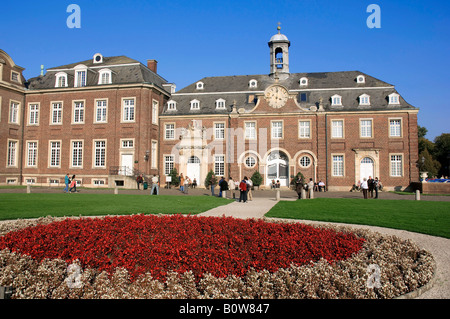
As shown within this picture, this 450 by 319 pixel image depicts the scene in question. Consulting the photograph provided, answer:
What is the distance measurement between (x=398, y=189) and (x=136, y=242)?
3161cm

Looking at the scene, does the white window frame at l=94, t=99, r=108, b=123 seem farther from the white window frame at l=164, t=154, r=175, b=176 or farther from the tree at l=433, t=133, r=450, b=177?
the tree at l=433, t=133, r=450, b=177

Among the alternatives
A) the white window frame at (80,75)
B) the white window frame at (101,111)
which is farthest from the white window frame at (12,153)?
the white window frame at (101,111)

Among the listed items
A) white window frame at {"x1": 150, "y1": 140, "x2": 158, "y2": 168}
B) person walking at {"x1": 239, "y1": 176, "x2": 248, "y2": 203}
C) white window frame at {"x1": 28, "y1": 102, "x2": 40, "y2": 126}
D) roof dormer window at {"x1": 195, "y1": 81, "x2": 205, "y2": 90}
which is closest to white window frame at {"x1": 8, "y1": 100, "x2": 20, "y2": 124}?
white window frame at {"x1": 28, "y1": 102, "x2": 40, "y2": 126}

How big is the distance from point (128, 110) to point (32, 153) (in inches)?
474

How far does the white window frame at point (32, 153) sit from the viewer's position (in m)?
35.7

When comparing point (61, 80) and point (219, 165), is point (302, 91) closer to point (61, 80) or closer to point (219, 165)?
point (219, 165)

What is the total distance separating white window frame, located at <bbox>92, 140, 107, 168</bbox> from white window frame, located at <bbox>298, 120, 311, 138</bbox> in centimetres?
2017

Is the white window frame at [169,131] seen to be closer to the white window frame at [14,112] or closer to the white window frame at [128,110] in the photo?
the white window frame at [128,110]

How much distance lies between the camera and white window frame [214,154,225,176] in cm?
3466

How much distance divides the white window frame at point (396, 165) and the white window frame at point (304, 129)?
8290 mm

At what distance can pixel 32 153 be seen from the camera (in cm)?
3594

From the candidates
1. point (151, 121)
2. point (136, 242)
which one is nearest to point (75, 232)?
point (136, 242)

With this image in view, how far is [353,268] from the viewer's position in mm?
5238

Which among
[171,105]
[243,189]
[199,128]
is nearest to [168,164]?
[199,128]
